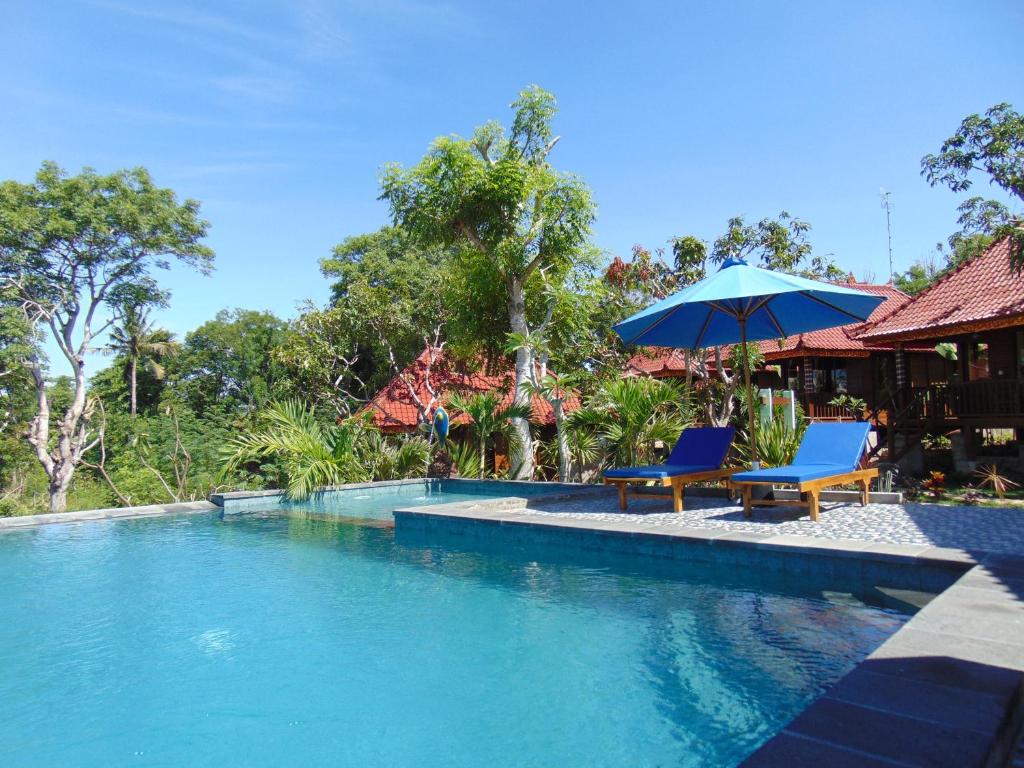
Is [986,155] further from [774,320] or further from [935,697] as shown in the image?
[935,697]

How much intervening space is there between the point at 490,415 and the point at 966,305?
9.96 meters

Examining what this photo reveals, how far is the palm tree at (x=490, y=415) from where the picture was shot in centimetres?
1411

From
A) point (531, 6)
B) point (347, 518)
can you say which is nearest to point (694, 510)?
point (347, 518)

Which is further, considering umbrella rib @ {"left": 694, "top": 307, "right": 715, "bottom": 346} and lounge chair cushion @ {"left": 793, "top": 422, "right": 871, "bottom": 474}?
umbrella rib @ {"left": 694, "top": 307, "right": 715, "bottom": 346}

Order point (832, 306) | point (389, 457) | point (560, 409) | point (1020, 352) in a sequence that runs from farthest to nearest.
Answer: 1. point (389, 457)
2. point (1020, 352)
3. point (560, 409)
4. point (832, 306)

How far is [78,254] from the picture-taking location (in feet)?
71.1

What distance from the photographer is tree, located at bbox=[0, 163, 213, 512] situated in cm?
2048

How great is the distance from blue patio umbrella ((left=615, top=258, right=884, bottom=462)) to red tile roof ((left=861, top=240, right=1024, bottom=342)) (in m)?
5.73

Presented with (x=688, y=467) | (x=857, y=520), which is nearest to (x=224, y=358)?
(x=688, y=467)

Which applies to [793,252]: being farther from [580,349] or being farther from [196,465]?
[196,465]

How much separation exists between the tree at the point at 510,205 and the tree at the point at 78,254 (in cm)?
1228

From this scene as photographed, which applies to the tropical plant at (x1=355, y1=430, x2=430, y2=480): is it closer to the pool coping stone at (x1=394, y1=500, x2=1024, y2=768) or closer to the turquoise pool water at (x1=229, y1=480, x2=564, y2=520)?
the turquoise pool water at (x1=229, y1=480, x2=564, y2=520)

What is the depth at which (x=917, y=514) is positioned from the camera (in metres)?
7.22

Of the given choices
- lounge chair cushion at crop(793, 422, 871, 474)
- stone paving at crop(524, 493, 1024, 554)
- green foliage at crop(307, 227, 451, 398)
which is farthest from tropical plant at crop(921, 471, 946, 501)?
green foliage at crop(307, 227, 451, 398)
